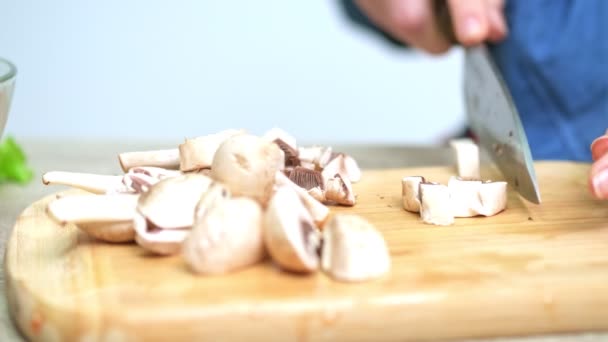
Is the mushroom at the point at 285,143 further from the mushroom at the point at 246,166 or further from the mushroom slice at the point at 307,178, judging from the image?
the mushroom at the point at 246,166

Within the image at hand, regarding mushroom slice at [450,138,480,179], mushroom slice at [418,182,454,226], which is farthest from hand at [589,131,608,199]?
mushroom slice at [450,138,480,179]

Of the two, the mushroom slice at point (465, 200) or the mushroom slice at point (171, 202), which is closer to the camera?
the mushroom slice at point (171, 202)

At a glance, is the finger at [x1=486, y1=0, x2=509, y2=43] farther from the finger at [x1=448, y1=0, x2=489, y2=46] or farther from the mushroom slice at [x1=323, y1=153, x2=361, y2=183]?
the mushroom slice at [x1=323, y1=153, x2=361, y2=183]

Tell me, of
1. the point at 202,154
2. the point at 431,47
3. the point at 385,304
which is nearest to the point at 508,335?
the point at 385,304

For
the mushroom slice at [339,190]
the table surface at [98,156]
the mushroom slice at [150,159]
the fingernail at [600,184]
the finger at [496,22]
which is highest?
the finger at [496,22]

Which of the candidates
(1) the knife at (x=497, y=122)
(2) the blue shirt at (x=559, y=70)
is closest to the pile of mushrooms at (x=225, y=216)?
(1) the knife at (x=497, y=122)

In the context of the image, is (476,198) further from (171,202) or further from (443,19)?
(443,19)
